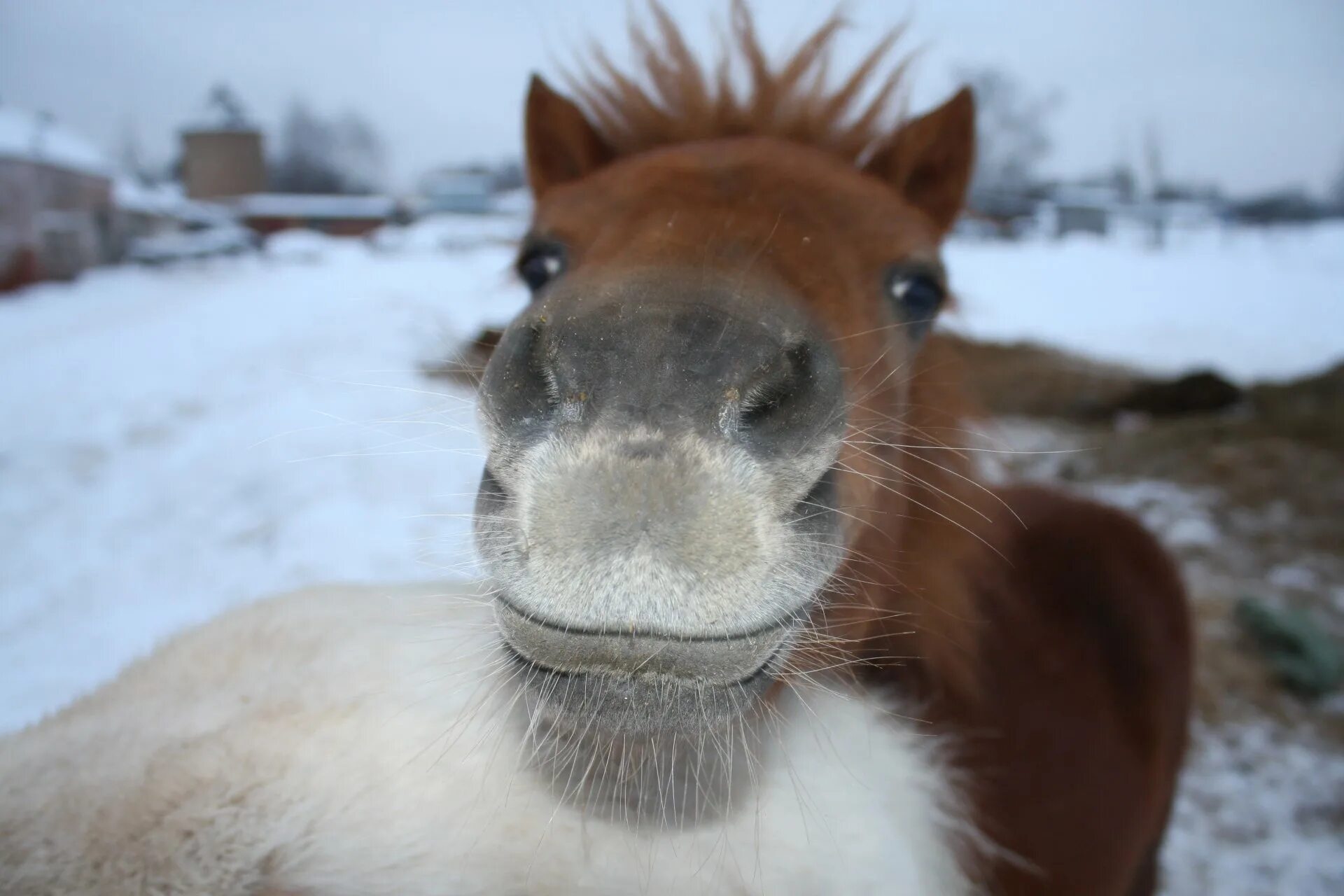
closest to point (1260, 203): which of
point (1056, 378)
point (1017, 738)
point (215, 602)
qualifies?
point (1056, 378)

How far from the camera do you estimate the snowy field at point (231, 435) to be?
2828mm

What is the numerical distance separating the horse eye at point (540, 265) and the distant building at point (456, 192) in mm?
13643

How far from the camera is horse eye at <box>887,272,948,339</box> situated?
1.54 meters

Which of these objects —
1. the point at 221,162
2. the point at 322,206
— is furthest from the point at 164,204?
the point at 322,206

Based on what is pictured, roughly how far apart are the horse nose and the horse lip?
23 cm

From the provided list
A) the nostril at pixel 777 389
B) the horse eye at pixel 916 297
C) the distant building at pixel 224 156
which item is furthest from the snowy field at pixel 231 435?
the distant building at pixel 224 156

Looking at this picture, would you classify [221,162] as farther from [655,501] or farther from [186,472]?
[655,501]

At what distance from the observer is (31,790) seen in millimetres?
998

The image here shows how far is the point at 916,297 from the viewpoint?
1.62m

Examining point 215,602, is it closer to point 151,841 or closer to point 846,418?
point 151,841

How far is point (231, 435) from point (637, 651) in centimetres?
484

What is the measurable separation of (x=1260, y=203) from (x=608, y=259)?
2157 cm

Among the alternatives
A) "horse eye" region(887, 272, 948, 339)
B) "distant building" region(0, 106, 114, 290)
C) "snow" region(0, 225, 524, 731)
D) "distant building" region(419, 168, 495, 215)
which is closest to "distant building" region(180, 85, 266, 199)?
"distant building" region(419, 168, 495, 215)

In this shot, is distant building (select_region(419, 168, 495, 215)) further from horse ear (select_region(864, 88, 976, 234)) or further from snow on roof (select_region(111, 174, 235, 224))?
horse ear (select_region(864, 88, 976, 234))
